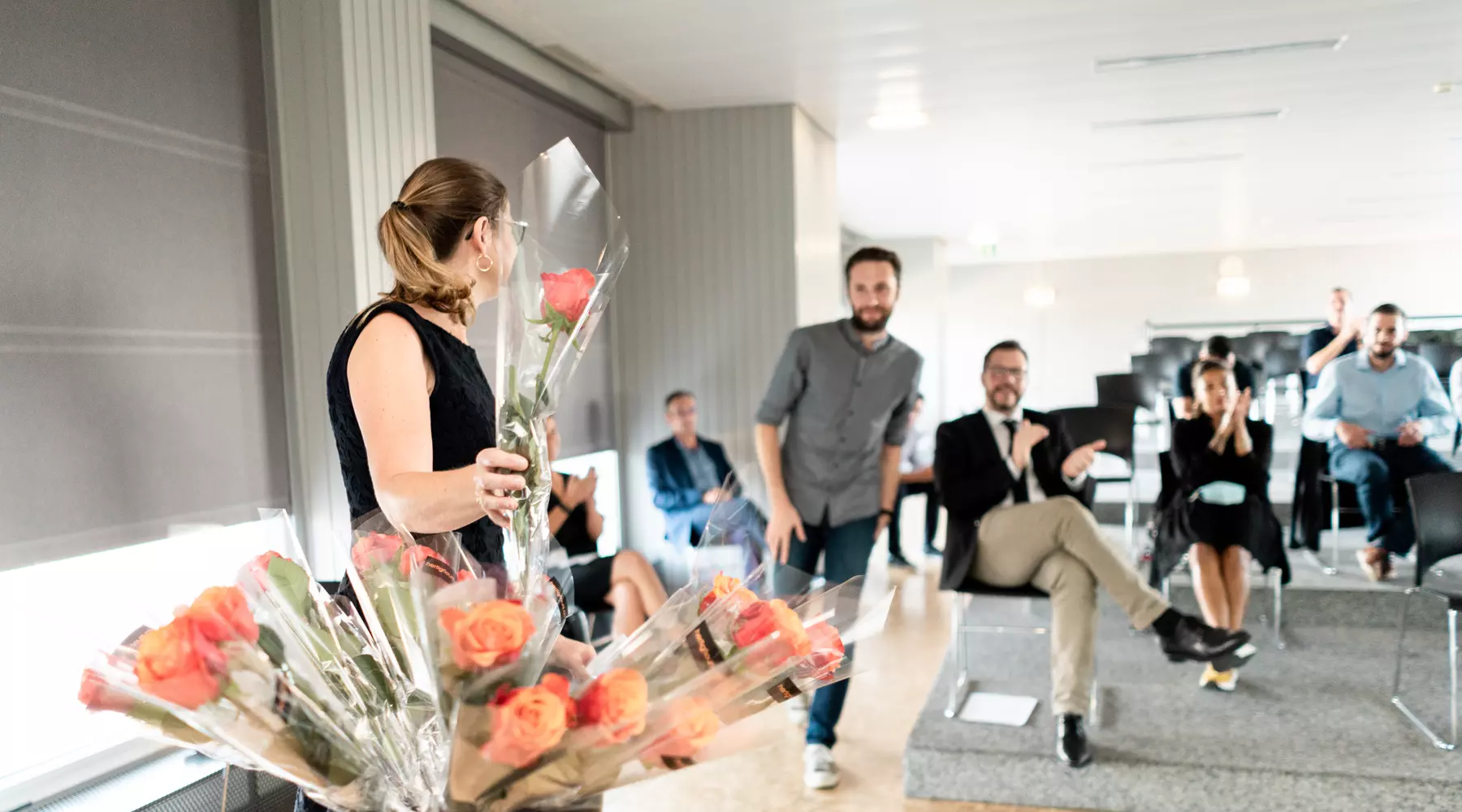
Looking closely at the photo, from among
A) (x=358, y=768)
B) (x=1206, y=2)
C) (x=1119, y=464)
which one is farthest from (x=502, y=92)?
(x=1119, y=464)

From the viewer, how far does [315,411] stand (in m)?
2.76

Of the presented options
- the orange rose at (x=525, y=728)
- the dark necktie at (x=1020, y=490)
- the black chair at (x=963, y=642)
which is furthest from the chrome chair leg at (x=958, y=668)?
the orange rose at (x=525, y=728)

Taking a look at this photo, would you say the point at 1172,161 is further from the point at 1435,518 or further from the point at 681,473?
the point at 681,473

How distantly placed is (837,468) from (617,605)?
114 cm

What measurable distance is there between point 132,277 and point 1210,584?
355cm

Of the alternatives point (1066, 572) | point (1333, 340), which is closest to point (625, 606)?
point (1066, 572)

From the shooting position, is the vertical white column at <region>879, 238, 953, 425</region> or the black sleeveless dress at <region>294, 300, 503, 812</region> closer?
the black sleeveless dress at <region>294, 300, 503, 812</region>

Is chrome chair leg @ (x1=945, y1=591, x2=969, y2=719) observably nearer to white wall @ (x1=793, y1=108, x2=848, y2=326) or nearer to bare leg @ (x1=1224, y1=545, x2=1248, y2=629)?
bare leg @ (x1=1224, y1=545, x2=1248, y2=629)

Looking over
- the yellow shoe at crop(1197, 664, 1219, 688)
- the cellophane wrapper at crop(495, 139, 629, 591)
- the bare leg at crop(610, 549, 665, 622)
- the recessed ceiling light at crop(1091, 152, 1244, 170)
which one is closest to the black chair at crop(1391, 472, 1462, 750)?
the yellow shoe at crop(1197, 664, 1219, 688)

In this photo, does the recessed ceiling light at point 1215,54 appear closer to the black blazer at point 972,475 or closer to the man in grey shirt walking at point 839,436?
the black blazer at point 972,475

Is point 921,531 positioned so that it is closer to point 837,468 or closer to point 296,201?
point 837,468

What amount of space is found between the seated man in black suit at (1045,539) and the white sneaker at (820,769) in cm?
66

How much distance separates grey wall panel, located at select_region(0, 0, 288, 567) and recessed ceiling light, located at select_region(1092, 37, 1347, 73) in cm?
332

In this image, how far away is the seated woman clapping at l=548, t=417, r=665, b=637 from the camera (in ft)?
12.2
